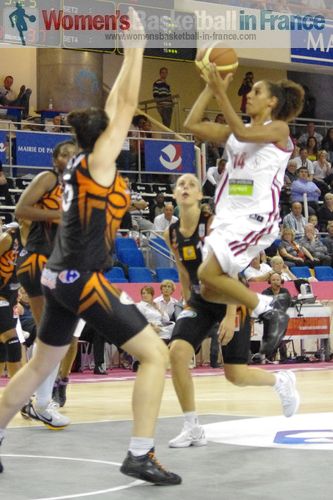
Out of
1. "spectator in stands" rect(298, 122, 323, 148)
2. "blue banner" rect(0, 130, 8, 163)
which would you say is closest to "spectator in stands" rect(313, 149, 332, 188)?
"spectator in stands" rect(298, 122, 323, 148)

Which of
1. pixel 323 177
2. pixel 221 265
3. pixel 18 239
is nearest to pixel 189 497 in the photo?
pixel 221 265

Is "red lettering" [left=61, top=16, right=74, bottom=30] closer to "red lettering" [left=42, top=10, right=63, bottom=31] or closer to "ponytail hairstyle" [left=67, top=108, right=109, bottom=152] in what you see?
"red lettering" [left=42, top=10, right=63, bottom=31]

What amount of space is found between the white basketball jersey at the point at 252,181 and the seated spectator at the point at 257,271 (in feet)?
33.1

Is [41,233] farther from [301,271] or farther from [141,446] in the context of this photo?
[301,271]

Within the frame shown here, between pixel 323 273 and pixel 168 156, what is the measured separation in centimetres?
388

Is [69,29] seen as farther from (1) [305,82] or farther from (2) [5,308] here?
(2) [5,308]

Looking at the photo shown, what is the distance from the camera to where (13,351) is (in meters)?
9.20

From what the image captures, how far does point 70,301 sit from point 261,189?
1.82 meters

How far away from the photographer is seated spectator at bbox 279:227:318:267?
18.8 m

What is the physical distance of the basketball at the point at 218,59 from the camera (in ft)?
21.4

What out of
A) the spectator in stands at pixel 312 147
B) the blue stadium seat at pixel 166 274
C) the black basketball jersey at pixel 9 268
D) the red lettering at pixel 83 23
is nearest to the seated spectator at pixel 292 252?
the blue stadium seat at pixel 166 274

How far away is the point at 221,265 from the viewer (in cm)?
644

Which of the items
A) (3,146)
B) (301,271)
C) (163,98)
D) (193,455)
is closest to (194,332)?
(193,455)

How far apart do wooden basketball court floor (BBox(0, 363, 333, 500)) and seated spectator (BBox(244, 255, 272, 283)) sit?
6.84m
